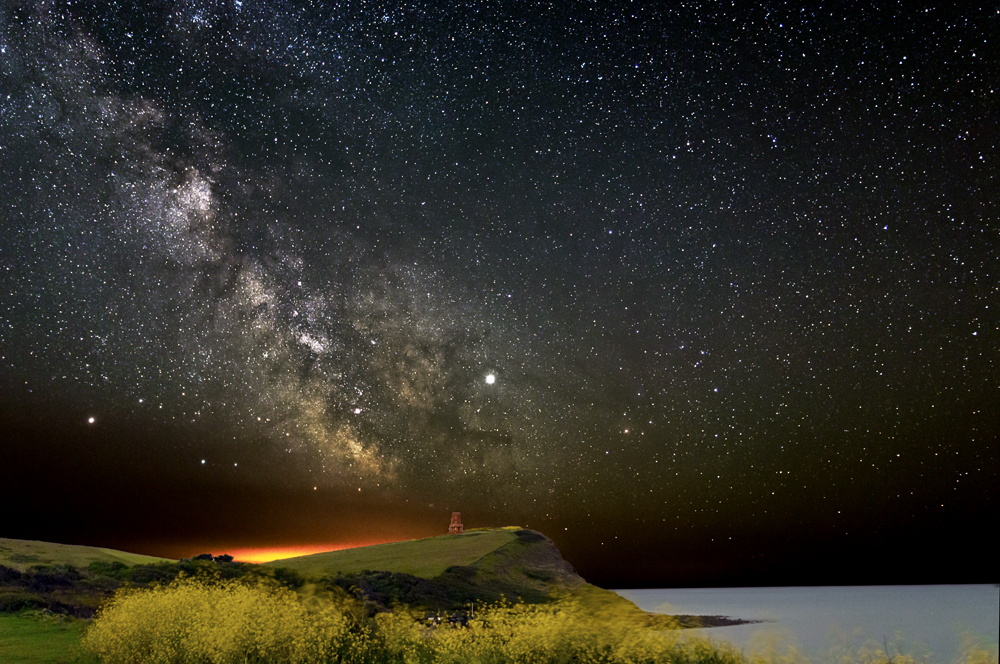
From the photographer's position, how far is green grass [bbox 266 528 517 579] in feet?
136

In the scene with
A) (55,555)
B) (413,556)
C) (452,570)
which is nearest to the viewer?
(452,570)

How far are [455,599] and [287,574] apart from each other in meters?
9.53

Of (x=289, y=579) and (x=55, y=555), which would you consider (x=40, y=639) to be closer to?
(x=289, y=579)

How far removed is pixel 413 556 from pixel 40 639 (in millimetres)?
29882

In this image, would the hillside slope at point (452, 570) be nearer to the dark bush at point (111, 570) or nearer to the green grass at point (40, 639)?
the dark bush at point (111, 570)

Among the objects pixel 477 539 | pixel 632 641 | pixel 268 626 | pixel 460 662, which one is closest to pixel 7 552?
pixel 477 539

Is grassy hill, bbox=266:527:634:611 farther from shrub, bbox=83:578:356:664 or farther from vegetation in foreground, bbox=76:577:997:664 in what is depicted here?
shrub, bbox=83:578:356:664

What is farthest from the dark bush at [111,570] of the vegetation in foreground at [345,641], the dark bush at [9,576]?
the vegetation in foreground at [345,641]

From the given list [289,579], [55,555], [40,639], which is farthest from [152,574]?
[55,555]

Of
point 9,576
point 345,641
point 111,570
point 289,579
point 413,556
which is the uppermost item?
point 345,641

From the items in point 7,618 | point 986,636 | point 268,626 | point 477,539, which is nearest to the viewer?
point 986,636

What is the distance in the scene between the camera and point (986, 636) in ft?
40.0

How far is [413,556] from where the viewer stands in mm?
46219

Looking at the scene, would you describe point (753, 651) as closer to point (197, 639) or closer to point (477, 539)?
point (197, 639)
